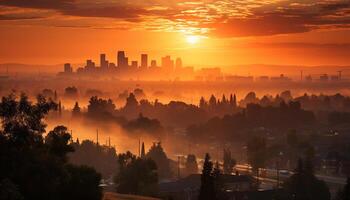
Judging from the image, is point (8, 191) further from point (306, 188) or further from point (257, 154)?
point (257, 154)

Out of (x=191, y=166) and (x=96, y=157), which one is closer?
(x=96, y=157)

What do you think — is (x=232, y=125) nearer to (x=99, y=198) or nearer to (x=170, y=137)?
(x=170, y=137)

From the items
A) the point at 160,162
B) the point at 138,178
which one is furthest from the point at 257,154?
the point at 138,178

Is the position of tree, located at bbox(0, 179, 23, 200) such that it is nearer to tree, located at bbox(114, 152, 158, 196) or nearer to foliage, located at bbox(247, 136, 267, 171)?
tree, located at bbox(114, 152, 158, 196)

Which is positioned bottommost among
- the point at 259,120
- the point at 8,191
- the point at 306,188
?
the point at 306,188

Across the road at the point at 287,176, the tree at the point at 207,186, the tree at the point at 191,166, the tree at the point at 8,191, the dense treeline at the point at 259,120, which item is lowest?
the road at the point at 287,176

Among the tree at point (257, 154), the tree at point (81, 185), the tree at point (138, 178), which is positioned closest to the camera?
the tree at point (81, 185)

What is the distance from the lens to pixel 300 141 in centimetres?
11462

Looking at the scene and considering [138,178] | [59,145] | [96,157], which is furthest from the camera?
[96,157]

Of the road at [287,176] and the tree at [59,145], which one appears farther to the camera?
the road at [287,176]

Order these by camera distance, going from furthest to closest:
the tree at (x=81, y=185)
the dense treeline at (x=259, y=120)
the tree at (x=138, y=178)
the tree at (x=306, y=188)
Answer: the dense treeline at (x=259, y=120)
the tree at (x=306, y=188)
the tree at (x=138, y=178)
the tree at (x=81, y=185)

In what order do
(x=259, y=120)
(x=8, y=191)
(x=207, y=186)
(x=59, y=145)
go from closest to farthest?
(x=8, y=191) → (x=59, y=145) → (x=207, y=186) → (x=259, y=120)

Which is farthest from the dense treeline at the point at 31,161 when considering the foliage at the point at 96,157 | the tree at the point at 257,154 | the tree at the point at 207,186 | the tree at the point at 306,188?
the tree at the point at 257,154

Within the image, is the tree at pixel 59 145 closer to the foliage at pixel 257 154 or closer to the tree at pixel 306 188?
the tree at pixel 306 188
